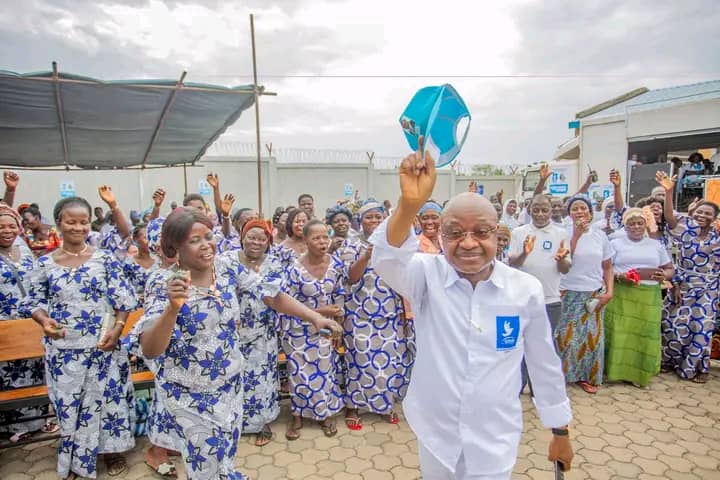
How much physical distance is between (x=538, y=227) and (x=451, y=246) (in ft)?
9.76

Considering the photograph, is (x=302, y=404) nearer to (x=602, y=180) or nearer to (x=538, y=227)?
(x=538, y=227)

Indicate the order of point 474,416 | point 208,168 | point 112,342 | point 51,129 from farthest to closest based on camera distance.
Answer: point 208,168, point 51,129, point 112,342, point 474,416

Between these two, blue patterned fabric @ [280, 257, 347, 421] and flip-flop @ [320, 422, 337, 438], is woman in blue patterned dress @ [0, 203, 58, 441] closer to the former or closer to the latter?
blue patterned fabric @ [280, 257, 347, 421]

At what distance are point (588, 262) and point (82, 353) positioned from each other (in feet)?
14.4

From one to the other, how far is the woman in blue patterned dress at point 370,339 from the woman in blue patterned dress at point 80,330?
69.6 inches

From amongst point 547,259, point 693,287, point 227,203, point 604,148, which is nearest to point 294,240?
point 227,203

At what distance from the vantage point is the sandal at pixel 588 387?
4.73 meters

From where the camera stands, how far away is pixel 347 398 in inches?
165

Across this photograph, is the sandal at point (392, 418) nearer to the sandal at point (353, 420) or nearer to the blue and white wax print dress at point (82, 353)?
the sandal at point (353, 420)

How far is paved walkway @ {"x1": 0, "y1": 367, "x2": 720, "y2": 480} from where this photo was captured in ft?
11.1

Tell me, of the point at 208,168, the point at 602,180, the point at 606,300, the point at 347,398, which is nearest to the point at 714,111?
the point at 602,180

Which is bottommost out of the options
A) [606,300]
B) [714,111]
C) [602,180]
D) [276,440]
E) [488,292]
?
[276,440]

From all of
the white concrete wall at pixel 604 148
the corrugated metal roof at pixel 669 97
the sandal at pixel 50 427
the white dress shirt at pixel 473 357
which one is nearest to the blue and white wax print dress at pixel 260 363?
the sandal at pixel 50 427

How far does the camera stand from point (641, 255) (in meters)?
4.74
